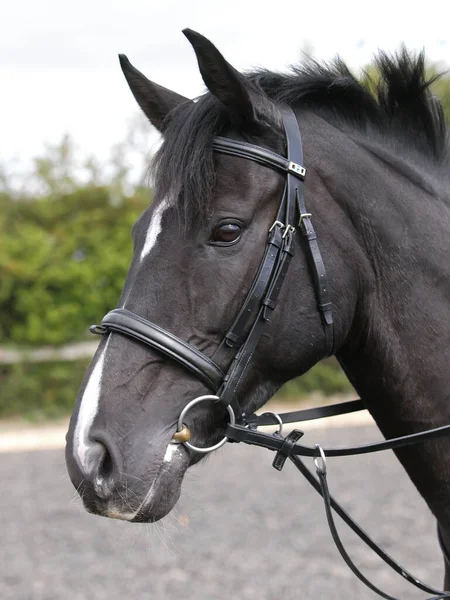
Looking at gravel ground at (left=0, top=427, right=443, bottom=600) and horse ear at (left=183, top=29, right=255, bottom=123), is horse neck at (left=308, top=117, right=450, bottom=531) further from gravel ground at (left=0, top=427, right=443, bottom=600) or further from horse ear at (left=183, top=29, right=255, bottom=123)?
gravel ground at (left=0, top=427, right=443, bottom=600)

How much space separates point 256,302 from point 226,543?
447 cm

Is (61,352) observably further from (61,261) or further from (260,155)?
(260,155)

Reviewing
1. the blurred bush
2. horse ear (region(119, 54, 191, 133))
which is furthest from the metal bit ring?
the blurred bush

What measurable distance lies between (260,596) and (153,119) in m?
3.76

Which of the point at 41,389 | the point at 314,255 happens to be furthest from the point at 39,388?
the point at 314,255

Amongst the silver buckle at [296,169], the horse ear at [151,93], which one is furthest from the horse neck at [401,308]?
the horse ear at [151,93]

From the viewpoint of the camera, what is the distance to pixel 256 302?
A: 209cm

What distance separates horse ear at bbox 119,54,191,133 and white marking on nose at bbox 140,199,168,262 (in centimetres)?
44

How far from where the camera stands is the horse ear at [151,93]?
2492 millimetres

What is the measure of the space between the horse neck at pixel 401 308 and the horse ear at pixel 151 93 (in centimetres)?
63

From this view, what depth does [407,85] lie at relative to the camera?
2.51 metres

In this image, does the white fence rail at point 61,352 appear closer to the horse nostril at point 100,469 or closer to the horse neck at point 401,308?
the horse neck at point 401,308

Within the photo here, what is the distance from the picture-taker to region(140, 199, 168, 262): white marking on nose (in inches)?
83.7

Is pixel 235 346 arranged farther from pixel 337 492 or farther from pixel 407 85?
pixel 337 492
